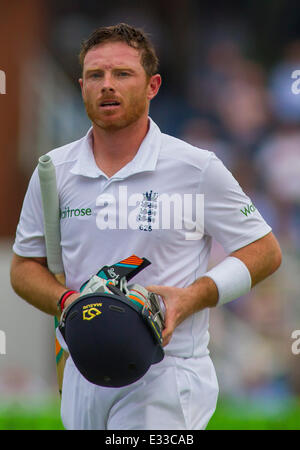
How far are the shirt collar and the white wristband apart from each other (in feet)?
1.39

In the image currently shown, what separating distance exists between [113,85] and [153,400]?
3.53ft

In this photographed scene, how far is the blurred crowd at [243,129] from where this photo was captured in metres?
6.28

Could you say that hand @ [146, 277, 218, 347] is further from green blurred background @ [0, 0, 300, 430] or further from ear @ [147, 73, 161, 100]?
green blurred background @ [0, 0, 300, 430]

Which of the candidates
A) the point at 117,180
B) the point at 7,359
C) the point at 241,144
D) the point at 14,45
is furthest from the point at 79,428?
the point at 14,45

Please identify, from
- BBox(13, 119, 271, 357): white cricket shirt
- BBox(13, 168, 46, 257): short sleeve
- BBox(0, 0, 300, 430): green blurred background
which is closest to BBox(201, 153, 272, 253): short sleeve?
BBox(13, 119, 271, 357): white cricket shirt

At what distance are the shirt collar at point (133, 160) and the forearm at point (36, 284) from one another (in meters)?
0.40

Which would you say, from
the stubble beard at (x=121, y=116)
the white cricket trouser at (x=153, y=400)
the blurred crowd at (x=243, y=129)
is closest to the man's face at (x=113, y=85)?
the stubble beard at (x=121, y=116)

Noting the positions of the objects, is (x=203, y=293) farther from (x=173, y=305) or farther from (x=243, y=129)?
(x=243, y=129)

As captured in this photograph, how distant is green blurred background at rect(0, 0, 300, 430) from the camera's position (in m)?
6.05

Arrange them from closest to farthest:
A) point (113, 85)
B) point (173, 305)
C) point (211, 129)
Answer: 1. point (173, 305)
2. point (113, 85)
3. point (211, 129)

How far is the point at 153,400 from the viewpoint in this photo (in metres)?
2.76

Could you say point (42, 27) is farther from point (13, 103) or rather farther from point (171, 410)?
point (171, 410)

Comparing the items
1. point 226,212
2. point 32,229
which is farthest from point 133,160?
point 32,229

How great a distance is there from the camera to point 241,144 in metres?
7.12
